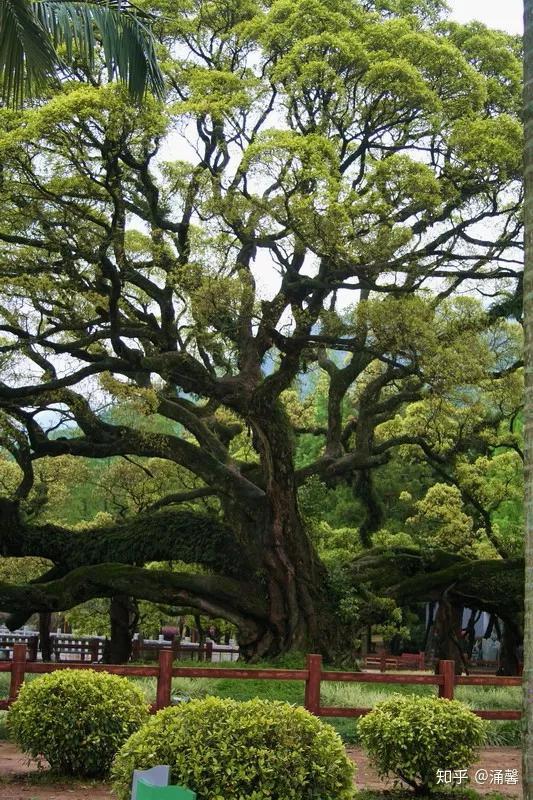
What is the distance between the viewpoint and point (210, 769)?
6570 millimetres

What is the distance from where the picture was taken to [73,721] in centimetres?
896

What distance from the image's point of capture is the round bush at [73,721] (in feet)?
29.5

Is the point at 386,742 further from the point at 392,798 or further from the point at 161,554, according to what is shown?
the point at 161,554

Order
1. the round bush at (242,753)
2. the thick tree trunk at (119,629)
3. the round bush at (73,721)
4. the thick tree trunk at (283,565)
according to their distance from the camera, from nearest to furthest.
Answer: the round bush at (242,753)
the round bush at (73,721)
the thick tree trunk at (283,565)
the thick tree trunk at (119,629)

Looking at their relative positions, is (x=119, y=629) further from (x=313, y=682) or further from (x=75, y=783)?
(x=75, y=783)

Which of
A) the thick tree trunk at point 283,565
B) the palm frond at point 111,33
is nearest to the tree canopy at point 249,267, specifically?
the thick tree trunk at point 283,565

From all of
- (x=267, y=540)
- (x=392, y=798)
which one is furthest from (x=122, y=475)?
(x=392, y=798)

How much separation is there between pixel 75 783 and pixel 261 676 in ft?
7.86

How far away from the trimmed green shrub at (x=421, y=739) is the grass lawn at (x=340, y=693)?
4.41 m

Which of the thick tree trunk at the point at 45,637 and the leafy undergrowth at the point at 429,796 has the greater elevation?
the thick tree trunk at the point at 45,637

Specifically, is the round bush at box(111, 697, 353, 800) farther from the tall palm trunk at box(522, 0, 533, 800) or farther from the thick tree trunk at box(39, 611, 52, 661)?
the thick tree trunk at box(39, 611, 52, 661)

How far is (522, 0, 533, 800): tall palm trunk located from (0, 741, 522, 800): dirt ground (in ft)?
15.9

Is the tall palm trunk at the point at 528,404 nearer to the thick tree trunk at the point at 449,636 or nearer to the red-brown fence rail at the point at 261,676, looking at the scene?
the red-brown fence rail at the point at 261,676

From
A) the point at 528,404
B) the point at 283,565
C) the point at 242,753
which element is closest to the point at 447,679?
the point at 242,753
